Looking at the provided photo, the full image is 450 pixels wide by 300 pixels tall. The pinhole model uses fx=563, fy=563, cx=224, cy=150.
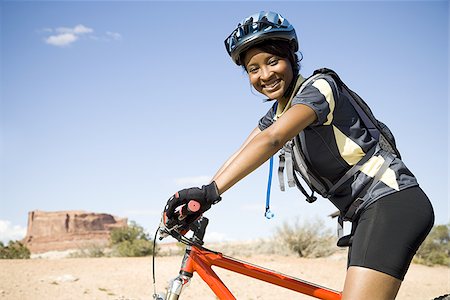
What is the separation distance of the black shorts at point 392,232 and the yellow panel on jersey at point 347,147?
27 cm

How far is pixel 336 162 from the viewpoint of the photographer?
2957mm

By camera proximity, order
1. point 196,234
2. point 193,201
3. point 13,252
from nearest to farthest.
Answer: point 193,201 < point 196,234 < point 13,252

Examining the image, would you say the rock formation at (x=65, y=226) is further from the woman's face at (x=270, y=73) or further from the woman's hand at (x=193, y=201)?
the woman's hand at (x=193, y=201)

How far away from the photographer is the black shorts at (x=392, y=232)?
277cm

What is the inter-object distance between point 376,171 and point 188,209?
40.3 inches

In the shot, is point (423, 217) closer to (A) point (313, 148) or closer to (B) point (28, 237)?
(A) point (313, 148)

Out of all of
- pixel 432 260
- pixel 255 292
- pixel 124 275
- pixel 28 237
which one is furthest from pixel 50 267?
pixel 28 237

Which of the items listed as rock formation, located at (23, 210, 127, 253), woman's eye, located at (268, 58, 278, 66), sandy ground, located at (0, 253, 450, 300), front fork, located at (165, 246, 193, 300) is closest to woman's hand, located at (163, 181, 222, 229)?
front fork, located at (165, 246, 193, 300)

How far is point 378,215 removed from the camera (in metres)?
2.83

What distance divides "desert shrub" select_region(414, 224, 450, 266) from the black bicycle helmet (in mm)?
13397

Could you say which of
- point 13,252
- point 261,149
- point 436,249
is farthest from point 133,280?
point 436,249

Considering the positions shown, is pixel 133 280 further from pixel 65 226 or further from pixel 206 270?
pixel 65 226

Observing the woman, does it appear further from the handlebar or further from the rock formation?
the rock formation

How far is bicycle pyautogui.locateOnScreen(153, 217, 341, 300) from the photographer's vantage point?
2873 mm
